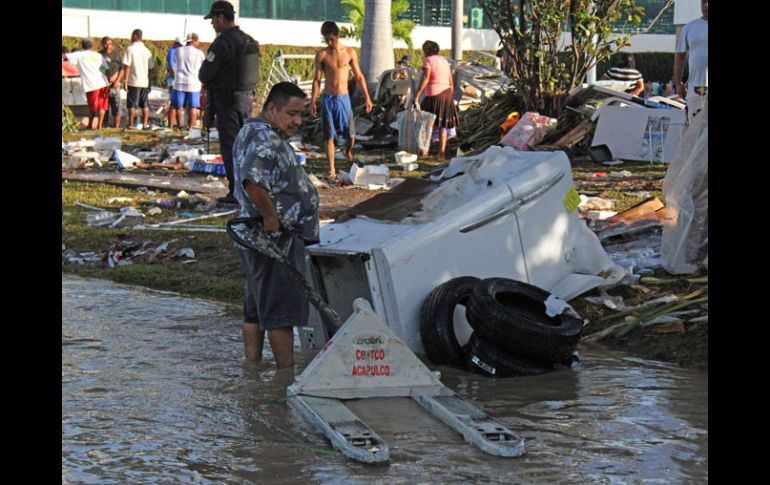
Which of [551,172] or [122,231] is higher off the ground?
[551,172]

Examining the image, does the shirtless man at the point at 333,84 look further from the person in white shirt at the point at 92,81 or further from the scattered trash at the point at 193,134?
the person in white shirt at the point at 92,81

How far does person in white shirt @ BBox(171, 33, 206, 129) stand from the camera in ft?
81.3

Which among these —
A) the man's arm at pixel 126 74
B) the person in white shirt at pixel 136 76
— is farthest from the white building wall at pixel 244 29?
the person in white shirt at pixel 136 76

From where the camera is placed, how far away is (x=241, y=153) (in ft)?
23.4

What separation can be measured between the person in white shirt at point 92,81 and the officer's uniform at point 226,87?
13054mm

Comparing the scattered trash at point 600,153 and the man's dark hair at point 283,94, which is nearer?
the man's dark hair at point 283,94

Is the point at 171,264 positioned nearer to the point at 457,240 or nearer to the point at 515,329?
the point at 457,240

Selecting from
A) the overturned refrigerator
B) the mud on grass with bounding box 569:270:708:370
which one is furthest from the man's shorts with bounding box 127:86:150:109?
the mud on grass with bounding box 569:270:708:370

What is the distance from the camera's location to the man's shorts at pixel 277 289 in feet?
23.5

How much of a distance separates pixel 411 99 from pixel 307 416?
14034mm

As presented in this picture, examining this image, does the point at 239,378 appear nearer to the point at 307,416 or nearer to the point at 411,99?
the point at 307,416
